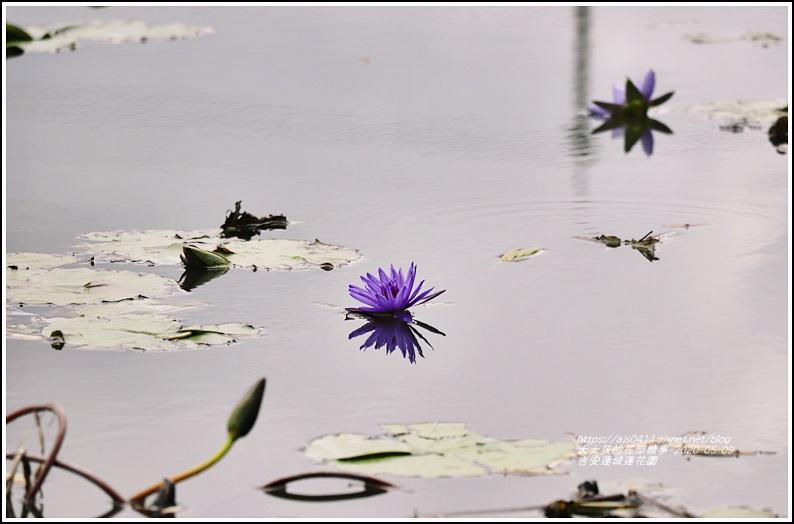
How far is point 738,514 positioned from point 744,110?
282 cm

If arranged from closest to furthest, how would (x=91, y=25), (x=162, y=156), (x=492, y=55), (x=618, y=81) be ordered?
(x=162, y=156) → (x=618, y=81) → (x=492, y=55) → (x=91, y=25)

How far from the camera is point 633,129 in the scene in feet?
12.5

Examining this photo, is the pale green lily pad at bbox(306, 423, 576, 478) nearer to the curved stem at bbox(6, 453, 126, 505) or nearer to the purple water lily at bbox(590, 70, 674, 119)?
the curved stem at bbox(6, 453, 126, 505)

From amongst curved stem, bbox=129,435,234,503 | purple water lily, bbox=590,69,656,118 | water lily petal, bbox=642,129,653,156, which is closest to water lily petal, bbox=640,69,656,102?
purple water lily, bbox=590,69,656,118

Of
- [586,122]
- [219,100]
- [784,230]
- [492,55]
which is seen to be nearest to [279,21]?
[492,55]

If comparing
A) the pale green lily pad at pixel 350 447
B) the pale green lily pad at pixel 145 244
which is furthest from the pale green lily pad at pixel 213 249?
the pale green lily pad at pixel 350 447

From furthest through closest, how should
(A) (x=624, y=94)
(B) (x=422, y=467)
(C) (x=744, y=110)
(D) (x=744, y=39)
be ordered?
1. (D) (x=744, y=39)
2. (A) (x=624, y=94)
3. (C) (x=744, y=110)
4. (B) (x=422, y=467)

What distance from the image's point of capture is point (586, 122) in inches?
155

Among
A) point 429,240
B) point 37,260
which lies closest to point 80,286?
point 37,260

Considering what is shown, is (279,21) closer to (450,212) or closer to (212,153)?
(212,153)

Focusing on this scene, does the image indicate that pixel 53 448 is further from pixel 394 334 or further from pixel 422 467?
pixel 394 334

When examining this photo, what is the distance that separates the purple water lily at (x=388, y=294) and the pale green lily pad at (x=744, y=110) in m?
2.10

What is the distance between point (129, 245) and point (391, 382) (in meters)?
0.97

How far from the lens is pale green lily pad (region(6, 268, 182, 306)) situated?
2.21 m
